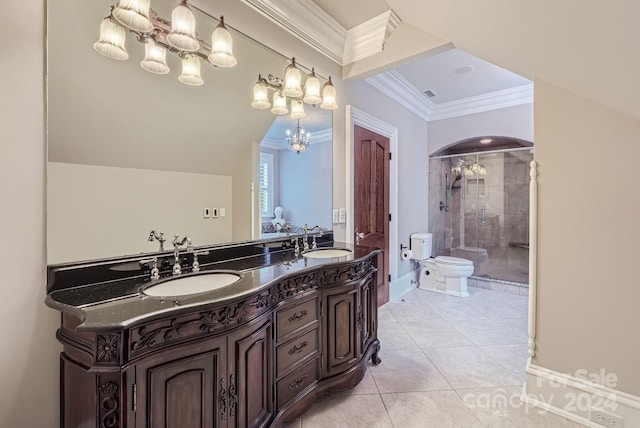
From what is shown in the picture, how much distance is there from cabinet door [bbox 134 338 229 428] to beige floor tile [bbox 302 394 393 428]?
72cm

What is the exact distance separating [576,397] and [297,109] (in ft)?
8.59

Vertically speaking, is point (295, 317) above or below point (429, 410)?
above

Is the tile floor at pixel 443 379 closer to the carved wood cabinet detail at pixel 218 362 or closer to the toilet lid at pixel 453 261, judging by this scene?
the carved wood cabinet detail at pixel 218 362

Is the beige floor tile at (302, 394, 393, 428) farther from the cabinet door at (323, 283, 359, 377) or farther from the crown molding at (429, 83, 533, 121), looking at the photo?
the crown molding at (429, 83, 533, 121)

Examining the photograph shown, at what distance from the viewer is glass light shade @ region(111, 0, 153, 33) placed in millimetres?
1222

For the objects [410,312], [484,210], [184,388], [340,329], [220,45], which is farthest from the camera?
[484,210]

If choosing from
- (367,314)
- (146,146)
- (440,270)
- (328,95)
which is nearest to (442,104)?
(440,270)

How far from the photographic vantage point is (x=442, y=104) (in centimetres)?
411

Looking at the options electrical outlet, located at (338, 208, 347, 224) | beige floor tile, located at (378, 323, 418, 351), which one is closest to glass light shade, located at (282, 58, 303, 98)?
electrical outlet, located at (338, 208, 347, 224)

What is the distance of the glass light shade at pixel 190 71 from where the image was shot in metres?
1.55

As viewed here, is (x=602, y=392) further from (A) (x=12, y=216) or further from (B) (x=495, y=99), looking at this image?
(B) (x=495, y=99)

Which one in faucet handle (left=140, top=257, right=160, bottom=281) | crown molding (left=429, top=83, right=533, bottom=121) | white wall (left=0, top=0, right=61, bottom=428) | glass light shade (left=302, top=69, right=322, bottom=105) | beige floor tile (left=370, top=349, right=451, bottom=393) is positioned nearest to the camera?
white wall (left=0, top=0, right=61, bottom=428)

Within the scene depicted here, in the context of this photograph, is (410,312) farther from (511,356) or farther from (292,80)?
(292,80)

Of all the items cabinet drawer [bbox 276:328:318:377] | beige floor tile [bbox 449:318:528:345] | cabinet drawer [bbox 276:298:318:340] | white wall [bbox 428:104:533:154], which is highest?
white wall [bbox 428:104:533:154]
